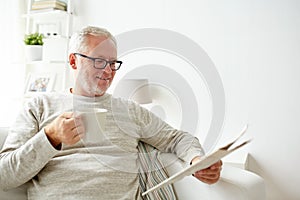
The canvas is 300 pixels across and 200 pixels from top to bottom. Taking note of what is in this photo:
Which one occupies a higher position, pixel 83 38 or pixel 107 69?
pixel 83 38

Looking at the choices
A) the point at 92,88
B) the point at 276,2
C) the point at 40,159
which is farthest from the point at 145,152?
the point at 276,2

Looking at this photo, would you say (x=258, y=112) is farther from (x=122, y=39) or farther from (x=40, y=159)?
(x=40, y=159)

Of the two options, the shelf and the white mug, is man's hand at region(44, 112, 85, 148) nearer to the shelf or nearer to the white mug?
the white mug

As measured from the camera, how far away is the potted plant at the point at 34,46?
112 inches

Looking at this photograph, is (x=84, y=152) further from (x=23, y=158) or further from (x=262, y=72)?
(x=262, y=72)

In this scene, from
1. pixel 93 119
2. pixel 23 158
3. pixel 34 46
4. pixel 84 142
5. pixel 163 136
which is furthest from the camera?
pixel 34 46

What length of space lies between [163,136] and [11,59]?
198cm

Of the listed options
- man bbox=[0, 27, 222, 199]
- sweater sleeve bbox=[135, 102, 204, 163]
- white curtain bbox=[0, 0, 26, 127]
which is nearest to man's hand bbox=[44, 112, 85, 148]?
man bbox=[0, 27, 222, 199]

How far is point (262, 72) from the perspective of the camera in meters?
2.13

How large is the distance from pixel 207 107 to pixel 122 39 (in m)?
1.01

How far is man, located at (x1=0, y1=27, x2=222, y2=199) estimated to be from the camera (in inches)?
44.9

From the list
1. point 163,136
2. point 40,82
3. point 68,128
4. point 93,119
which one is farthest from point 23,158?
point 40,82

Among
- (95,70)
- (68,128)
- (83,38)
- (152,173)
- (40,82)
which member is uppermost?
(83,38)

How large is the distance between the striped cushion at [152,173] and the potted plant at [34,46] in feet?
5.76
